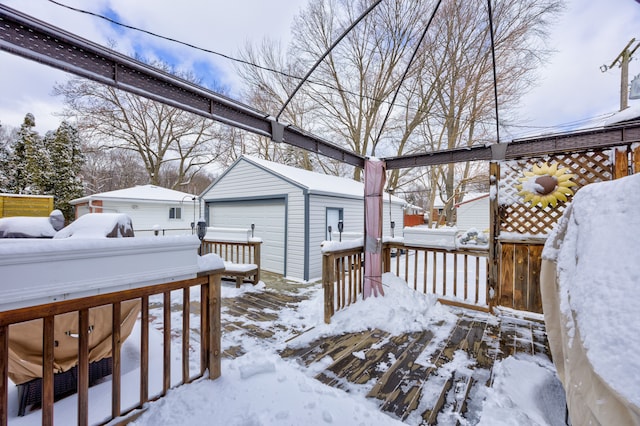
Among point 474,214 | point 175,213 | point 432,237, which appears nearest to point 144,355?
point 432,237

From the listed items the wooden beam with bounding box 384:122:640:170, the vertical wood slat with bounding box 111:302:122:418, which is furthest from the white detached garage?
the vertical wood slat with bounding box 111:302:122:418

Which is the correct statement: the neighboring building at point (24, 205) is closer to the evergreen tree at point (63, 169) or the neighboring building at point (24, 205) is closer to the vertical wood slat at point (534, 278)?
the evergreen tree at point (63, 169)

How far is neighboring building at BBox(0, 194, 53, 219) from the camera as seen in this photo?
28.9 feet

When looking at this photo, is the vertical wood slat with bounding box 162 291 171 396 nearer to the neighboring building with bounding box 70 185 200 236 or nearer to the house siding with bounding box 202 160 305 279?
the house siding with bounding box 202 160 305 279

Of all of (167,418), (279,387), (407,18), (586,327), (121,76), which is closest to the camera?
(586,327)

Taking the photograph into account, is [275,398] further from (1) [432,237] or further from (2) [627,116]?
(2) [627,116]

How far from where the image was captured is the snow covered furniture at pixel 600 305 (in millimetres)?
843

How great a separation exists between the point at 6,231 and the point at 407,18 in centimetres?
1059

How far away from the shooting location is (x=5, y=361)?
1237mm

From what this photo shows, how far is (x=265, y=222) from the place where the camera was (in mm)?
7219

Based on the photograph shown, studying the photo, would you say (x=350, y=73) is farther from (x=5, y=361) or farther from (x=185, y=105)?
(x=5, y=361)

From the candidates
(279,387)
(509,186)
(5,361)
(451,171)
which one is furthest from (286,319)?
(451,171)

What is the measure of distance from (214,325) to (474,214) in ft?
66.4

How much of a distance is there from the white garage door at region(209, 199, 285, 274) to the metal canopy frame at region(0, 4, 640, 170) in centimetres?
339
